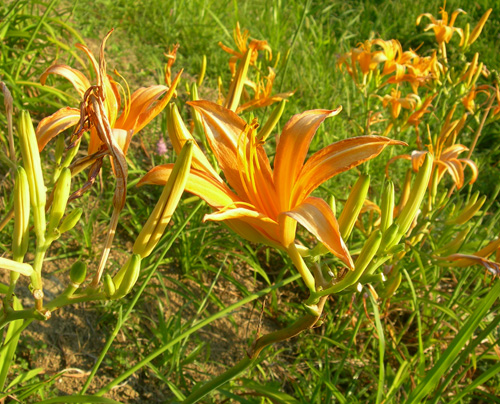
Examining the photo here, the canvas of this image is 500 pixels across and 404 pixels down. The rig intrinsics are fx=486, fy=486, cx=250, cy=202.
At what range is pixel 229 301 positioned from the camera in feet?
7.28

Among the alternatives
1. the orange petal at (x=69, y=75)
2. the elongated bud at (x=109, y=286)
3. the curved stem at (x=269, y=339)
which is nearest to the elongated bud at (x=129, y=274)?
the elongated bud at (x=109, y=286)

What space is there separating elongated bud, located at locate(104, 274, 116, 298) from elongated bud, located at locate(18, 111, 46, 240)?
150 millimetres

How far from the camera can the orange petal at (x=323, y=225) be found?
76cm

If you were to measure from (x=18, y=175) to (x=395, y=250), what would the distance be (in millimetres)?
718

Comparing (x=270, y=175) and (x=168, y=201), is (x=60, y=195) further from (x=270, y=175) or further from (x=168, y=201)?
(x=270, y=175)

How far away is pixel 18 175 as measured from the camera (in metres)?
0.81

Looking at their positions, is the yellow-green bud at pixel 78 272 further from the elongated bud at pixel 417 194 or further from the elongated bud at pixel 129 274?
the elongated bud at pixel 417 194

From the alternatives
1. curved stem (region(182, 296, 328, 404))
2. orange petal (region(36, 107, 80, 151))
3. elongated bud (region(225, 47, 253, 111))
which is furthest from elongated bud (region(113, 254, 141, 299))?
elongated bud (region(225, 47, 253, 111))

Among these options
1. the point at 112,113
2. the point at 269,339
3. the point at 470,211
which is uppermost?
the point at 112,113

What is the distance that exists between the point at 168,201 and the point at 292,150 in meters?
0.26

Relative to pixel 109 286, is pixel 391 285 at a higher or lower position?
lower

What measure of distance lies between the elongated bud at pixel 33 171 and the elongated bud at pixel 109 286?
0.49ft

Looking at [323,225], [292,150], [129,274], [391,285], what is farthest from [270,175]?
[391,285]

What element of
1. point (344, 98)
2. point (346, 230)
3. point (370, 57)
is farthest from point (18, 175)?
point (344, 98)
